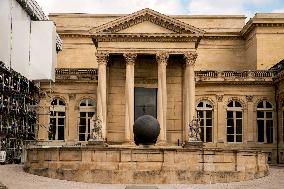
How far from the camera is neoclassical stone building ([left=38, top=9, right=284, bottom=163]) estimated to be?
48675mm

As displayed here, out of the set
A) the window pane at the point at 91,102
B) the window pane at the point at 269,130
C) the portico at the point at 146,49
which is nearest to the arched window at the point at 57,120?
the window pane at the point at 91,102

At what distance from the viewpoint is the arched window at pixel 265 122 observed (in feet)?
174

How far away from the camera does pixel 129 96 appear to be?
48.8 m

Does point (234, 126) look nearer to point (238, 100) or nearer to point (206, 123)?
point (238, 100)

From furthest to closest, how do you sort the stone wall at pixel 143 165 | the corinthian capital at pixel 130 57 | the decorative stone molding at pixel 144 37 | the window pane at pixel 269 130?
the window pane at pixel 269 130
the corinthian capital at pixel 130 57
the decorative stone molding at pixel 144 37
the stone wall at pixel 143 165

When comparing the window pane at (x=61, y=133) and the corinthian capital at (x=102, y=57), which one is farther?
the window pane at (x=61, y=133)

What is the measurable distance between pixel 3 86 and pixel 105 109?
12.6 meters

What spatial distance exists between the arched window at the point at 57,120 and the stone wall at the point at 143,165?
2604 cm

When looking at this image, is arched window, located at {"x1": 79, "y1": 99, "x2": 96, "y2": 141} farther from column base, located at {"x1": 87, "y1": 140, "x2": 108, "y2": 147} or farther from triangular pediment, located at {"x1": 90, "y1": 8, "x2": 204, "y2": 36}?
triangular pediment, located at {"x1": 90, "y1": 8, "x2": 204, "y2": 36}

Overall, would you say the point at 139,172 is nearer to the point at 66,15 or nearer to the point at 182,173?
the point at 182,173

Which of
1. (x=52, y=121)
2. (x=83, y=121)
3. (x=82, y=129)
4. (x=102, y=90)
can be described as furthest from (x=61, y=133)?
(x=102, y=90)

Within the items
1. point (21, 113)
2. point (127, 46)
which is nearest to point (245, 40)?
point (127, 46)

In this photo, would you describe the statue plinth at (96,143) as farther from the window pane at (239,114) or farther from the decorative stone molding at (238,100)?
the window pane at (239,114)

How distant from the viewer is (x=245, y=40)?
64.0 meters
